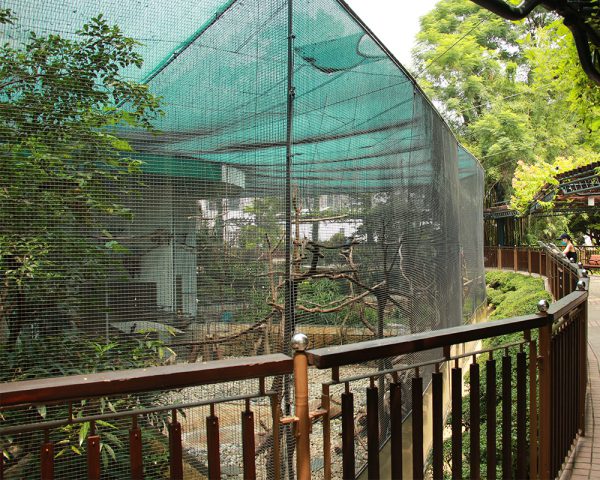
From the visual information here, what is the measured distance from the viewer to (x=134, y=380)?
1197 mm

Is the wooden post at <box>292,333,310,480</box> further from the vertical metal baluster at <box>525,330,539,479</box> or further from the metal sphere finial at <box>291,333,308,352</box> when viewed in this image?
the vertical metal baluster at <box>525,330,539,479</box>

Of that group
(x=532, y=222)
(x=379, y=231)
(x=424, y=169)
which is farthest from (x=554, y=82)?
(x=532, y=222)

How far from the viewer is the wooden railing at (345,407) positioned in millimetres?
1219

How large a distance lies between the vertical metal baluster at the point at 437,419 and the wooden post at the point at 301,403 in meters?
0.55

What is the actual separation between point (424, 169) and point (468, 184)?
503 cm

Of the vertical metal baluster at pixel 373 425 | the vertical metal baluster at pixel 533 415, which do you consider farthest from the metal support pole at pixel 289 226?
the vertical metal baluster at pixel 533 415

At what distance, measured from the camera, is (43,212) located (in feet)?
6.18

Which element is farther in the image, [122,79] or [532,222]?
[532,222]

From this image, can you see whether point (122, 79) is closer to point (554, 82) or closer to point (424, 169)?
point (424, 169)

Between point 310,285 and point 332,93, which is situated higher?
point 332,93

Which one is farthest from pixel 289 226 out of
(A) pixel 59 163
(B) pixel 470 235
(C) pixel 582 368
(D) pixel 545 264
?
(D) pixel 545 264

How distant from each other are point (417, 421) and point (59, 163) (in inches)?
60.7

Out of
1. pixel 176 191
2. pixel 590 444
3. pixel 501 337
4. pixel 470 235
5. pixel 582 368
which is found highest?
pixel 176 191

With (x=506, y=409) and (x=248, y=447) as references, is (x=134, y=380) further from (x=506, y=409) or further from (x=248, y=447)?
(x=506, y=409)
